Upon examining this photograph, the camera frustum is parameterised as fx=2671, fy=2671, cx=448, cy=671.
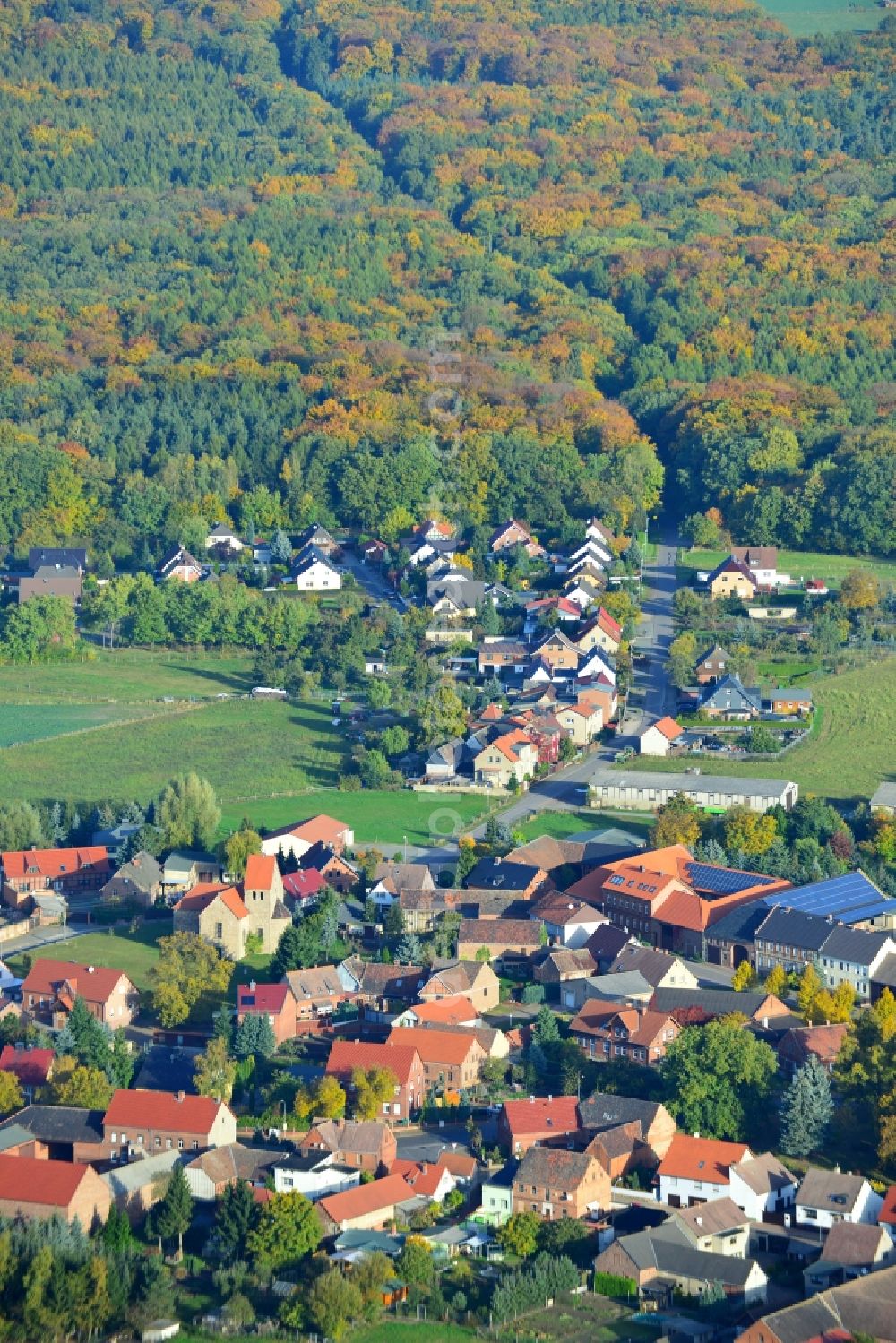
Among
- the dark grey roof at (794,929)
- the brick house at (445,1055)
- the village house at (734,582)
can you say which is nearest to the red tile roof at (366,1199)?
the brick house at (445,1055)

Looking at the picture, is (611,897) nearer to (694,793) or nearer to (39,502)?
(694,793)

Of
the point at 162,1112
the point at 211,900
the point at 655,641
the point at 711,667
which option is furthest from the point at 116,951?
the point at 655,641

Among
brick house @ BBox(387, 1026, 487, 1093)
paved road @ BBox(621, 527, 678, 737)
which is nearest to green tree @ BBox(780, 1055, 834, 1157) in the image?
brick house @ BBox(387, 1026, 487, 1093)

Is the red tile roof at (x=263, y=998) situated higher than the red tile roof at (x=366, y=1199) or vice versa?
the red tile roof at (x=366, y=1199)

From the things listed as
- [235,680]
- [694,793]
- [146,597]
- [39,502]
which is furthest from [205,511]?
[694,793]

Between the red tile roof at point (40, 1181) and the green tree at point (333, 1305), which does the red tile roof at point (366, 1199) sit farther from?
the red tile roof at point (40, 1181)

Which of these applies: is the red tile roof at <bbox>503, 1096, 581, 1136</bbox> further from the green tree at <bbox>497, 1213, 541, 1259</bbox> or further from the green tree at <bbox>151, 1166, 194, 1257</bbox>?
the green tree at <bbox>151, 1166, 194, 1257</bbox>
